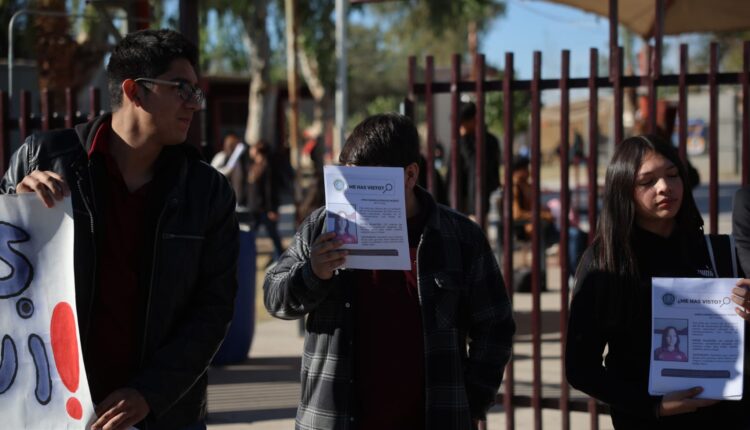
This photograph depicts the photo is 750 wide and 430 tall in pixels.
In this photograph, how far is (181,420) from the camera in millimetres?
3096

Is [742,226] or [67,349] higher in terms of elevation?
[742,226]

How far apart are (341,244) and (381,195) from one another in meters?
0.19

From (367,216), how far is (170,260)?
22.6 inches

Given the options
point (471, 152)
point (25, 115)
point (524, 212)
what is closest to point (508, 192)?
point (25, 115)

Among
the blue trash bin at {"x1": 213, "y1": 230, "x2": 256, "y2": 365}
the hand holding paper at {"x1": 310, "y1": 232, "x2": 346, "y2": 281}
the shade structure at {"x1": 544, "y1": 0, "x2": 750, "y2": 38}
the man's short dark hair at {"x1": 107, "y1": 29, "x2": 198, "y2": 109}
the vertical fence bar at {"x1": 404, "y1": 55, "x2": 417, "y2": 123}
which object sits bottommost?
the blue trash bin at {"x1": 213, "y1": 230, "x2": 256, "y2": 365}

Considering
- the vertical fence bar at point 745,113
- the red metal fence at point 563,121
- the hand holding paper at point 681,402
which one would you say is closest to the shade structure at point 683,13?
the red metal fence at point 563,121

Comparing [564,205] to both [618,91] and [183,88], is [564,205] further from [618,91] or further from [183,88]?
[183,88]

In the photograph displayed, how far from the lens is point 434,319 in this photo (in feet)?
10.5

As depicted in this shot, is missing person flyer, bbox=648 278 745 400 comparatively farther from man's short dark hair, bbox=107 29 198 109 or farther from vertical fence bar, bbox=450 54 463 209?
vertical fence bar, bbox=450 54 463 209

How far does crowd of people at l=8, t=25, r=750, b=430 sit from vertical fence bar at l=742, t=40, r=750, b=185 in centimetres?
177

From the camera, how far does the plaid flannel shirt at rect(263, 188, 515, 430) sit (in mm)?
3172

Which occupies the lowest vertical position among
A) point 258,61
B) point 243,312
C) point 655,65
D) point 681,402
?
point 243,312

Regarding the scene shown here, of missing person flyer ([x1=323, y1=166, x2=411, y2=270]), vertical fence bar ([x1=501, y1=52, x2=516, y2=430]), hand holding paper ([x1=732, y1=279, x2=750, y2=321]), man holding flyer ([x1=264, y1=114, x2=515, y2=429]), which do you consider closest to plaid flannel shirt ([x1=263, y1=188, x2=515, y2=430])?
man holding flyer ([x1=264, y1=114, x2=515, y2=429])

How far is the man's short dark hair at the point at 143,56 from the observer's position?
3.03 metres
